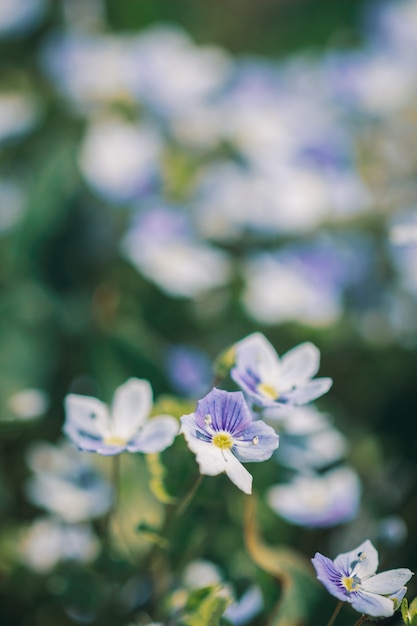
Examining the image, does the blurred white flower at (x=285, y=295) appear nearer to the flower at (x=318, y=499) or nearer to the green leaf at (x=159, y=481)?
the flower at (x=318, y=499)

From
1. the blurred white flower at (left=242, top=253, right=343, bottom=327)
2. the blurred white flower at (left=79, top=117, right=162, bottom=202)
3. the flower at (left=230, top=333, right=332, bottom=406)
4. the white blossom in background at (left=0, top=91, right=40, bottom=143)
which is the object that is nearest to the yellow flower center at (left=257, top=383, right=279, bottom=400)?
the flower at (left=230, top=333, right=332, bottom=406)

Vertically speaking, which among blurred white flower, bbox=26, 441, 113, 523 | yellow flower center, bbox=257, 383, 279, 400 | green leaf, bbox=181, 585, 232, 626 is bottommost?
blurred white flower, bbox=26, 441, 113, 523

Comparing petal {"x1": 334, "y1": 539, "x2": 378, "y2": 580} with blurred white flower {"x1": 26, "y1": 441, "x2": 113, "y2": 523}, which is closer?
petal {"x1": 334, "y1": 539, "x2": 378, "y2": 580}

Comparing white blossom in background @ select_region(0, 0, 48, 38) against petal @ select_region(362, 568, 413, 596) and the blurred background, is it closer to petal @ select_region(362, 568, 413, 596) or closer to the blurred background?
the blurred background

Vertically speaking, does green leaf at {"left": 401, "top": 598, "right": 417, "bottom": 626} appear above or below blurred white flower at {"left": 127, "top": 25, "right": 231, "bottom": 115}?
below

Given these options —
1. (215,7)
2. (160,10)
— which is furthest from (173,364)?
(215,7)

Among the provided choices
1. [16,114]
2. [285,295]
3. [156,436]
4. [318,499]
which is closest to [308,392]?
[156,436]

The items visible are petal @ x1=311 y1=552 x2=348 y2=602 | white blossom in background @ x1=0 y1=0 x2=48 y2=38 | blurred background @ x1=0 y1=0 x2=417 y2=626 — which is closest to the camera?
petal @ x1=311 y1=552 x2=348 y2=602
